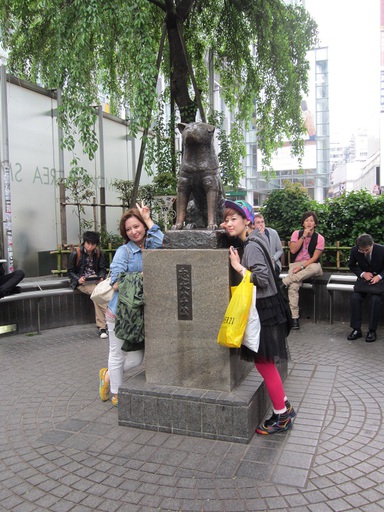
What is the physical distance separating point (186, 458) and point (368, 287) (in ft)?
14.1

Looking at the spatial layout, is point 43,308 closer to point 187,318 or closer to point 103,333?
point 103,333

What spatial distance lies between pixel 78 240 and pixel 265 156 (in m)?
5.67

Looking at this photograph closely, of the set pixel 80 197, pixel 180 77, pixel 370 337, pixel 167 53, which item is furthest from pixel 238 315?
pixel 167 53

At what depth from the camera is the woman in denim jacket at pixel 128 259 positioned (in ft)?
13.2

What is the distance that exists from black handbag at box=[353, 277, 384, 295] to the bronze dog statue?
3.30 m

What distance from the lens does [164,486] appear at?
285 cm

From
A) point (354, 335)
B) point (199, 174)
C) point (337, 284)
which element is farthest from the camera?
point (337, 284)

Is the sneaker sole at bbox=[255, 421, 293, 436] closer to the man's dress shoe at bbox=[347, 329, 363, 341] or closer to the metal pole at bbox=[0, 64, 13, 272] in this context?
the man's dress shoe at bbox=[347, 329, 363, 341]

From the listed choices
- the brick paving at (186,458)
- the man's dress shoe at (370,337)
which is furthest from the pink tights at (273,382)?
the man's dress shoe at (370,337)

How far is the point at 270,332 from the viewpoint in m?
3.41

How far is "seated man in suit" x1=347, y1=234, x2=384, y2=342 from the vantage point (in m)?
6.28

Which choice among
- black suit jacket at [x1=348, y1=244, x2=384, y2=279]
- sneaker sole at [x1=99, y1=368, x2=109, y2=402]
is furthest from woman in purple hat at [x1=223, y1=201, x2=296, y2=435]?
black suit jacket at [x1=348, y1=244, x2=384, y2=279]

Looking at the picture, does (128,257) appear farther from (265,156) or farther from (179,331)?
(265,156)

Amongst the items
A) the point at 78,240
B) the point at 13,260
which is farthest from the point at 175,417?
the point at 78,240
